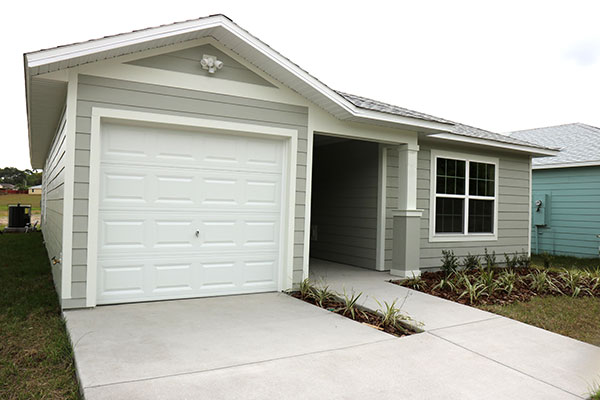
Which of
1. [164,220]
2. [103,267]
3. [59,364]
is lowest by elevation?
[59,364]

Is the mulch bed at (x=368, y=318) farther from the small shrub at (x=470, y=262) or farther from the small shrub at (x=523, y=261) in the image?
the small shrub at (x=523, y=261)

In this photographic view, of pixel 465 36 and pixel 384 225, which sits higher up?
pixel 465 36

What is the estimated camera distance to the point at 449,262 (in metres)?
8.45

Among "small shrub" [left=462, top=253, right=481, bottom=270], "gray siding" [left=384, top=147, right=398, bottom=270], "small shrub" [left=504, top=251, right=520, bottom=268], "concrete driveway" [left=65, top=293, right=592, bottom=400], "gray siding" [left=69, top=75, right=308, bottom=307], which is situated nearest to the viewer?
"concrete driveway" [left=65, top=293, right=592, bottom=400]

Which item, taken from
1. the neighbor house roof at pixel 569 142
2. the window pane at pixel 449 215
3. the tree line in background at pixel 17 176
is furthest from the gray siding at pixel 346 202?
the tree line in background at pixel 17 176

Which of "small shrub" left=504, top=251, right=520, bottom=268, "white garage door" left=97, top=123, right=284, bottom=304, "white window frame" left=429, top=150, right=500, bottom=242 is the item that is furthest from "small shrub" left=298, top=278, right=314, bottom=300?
"small shrub" left=504, top=251, right=520, bottom=268

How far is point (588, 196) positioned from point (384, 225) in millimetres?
8003

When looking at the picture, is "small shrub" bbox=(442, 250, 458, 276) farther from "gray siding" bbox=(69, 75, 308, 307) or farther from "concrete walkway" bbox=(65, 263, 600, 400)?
"gray siding" bbox=(69, 75, 308, 307)

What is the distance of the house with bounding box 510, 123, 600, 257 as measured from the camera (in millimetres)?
12727

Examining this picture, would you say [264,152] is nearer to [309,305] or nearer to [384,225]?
[309,305]

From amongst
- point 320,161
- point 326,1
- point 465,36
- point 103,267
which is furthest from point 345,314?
point 465,36

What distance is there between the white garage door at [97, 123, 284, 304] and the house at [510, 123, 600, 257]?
10.7 meters

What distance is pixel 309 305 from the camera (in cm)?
574

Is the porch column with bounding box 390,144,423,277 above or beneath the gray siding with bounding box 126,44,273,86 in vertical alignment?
beneath
